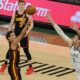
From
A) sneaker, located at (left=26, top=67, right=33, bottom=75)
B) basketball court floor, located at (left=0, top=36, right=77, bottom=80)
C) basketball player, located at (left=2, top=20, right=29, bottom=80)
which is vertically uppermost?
basketball player, located at (left=2, top=20, right=29, bottom=80)

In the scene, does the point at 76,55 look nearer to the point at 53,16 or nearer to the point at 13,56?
the point at 13,56

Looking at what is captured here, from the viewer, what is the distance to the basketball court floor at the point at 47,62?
1091 cm

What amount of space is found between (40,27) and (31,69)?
6324 millimetres

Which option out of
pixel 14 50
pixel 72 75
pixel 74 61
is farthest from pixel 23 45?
pixel 74 61

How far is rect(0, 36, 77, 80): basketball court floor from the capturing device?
429 inches

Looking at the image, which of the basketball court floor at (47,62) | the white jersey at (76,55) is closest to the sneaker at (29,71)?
the basketball court floor at (47,62)

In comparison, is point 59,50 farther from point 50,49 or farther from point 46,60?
point 46,60

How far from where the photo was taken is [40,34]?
1598cm

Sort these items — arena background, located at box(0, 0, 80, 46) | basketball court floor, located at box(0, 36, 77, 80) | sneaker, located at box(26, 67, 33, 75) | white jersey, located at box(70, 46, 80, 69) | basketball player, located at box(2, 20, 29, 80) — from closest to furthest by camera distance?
white jersey, located at box(70, 46, 80, 69)
basketball player, located at box(2, 20, 29, 80)
basketball court floor, located at box(0, 36, 77, 80)
sneaker, located at box(26, 67, 33, 75)
arena background, located at box(0, 0, 80, 46)

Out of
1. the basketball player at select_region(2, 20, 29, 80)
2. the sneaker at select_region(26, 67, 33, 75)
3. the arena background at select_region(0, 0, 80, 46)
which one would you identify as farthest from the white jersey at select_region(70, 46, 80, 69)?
the arena background at select_region(0, 0, 80, 46)

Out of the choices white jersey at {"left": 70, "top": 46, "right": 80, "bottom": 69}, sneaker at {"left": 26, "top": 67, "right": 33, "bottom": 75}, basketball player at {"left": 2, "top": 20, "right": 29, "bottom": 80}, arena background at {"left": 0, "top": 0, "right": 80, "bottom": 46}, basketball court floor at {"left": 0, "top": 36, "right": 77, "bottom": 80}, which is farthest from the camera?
arena background at {"left": 0, "top": 0, "right": 80, "bottom": 46}

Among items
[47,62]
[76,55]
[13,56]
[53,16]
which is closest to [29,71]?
[47,62]

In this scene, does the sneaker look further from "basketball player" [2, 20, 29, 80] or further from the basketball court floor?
"basketball player" [2, 20, 29, 80]

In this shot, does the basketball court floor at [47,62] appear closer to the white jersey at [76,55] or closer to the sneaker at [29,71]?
the sneaker at [29,71]
